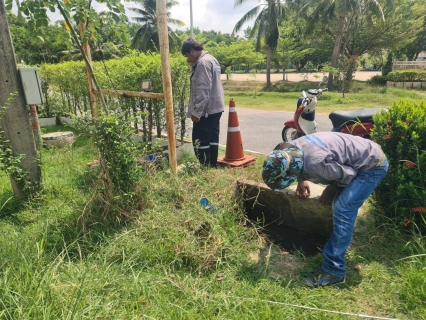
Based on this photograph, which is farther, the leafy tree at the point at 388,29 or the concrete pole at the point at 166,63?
the leafy tree at the point at 388,29

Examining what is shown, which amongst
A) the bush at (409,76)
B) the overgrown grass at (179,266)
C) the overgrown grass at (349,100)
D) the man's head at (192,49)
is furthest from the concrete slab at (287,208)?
the bush at (409,76)

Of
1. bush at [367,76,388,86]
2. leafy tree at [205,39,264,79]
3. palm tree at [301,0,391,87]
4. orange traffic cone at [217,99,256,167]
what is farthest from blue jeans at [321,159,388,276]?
leafy tree at [205,39,264,79]

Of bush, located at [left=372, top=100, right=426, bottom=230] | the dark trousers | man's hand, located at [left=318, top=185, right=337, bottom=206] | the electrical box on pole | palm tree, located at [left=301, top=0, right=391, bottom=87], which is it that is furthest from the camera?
palm tree, located at [left=301, top=0, right=391, bottom=87]

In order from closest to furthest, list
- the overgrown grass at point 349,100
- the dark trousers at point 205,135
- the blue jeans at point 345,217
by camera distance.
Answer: the blue jeans at point 345,217 < the dark trousers at point 205,135 < the overgrown grass at point 349,100

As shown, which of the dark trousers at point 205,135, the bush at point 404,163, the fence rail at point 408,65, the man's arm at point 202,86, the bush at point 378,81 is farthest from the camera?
the bush at point 378,81

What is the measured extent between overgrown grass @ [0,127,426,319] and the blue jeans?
6.8 inches

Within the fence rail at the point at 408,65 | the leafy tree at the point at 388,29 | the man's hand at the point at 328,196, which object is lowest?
the man's hand at the point at 328,196

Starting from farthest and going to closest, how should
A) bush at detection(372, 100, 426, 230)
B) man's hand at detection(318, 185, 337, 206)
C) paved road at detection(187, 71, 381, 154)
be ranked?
paved road at detection(187, 71, 381, 154), man's hand at detection(318, 185, 337, 206), bush at detection(372, 100, 426, 230)

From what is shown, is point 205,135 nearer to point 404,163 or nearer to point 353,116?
point 353,116

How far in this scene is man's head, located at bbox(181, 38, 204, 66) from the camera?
12.7 ft

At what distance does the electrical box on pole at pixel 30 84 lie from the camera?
11.2 feet

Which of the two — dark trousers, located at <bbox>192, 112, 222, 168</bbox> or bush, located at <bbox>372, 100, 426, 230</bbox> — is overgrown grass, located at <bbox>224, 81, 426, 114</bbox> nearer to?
dark trousers, located at <bbox>192, 112, 222, 168</bbox>

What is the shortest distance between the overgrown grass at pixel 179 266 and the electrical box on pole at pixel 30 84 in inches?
46.3

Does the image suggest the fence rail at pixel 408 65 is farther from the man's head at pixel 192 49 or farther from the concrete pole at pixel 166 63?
the concrete pole at pixel 166 63
